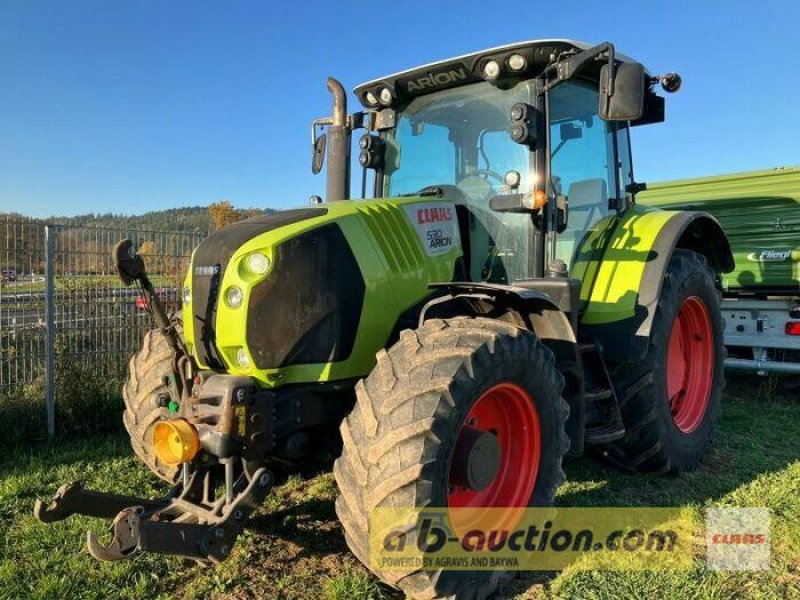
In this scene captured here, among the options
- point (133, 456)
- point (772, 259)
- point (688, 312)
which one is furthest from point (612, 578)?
point (772, 259)

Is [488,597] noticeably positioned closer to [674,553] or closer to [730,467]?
[674,553]

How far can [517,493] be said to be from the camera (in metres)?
3.12

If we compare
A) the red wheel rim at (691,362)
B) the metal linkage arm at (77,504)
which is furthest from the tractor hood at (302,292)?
the red wheel rim at (691,362)

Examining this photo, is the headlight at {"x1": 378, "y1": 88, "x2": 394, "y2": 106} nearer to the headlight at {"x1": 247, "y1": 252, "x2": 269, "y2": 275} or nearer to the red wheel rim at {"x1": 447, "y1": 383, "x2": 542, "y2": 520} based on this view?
the headlight at {"x1": 247, "y1": 252, "x2": 269, "y2": 275}

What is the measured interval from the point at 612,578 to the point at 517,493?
563 millimetres

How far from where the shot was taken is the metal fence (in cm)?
551

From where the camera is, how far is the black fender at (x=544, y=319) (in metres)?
3.22

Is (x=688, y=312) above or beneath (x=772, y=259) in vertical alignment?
beneath

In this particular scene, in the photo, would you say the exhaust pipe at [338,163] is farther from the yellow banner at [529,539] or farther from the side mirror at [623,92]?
the yellow banner at [529,539]

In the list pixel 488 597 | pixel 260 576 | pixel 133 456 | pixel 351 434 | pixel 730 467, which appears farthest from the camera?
pixel 133 456

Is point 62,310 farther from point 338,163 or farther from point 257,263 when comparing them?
point 257,263

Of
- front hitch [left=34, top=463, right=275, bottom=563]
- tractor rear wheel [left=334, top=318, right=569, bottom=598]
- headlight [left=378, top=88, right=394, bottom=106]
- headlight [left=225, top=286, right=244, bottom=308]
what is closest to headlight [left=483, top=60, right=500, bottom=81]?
headlight [left=378, top=88, right=394, bottom=106]

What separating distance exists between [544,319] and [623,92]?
124 centimetres

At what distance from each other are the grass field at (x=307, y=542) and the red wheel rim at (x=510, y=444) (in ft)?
1.26
